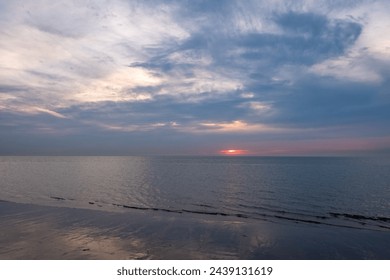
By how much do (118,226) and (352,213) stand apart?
27.6 meters

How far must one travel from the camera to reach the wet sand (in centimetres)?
1659

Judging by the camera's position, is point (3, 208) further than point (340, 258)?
Yes

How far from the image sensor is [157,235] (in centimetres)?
2072

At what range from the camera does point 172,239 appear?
1967cm

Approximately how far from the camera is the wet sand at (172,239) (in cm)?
1659

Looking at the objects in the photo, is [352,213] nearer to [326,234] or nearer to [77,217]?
[326,234]
